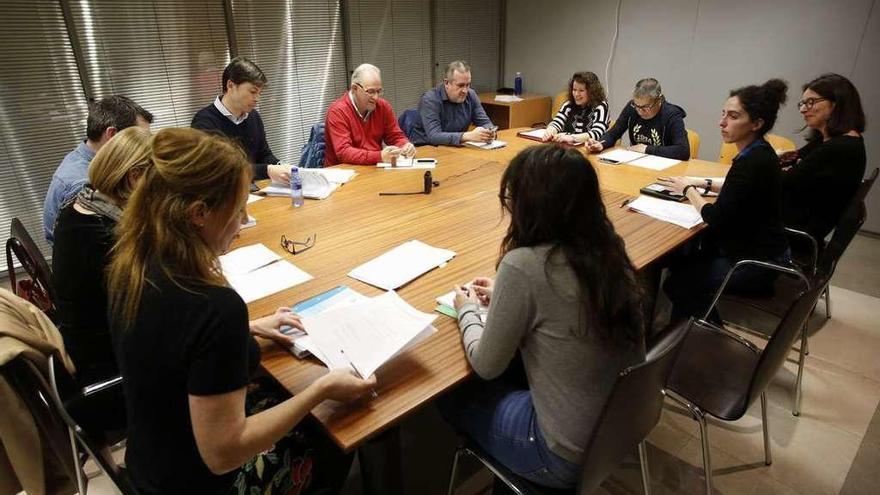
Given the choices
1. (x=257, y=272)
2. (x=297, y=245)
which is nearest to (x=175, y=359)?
(x=257, y=272)

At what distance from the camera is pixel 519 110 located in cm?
536

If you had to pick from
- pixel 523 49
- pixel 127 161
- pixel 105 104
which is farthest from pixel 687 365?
pixel 523 49

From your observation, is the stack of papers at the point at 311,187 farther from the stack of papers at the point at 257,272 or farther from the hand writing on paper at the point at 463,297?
the hand writing on paper at the point at 463,297

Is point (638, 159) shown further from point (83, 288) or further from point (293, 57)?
point (83, 288)

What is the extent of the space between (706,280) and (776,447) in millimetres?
706

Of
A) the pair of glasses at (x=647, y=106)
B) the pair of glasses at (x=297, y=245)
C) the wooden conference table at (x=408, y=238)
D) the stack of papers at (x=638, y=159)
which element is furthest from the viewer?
the pair of glasses at (x=647, y=106)

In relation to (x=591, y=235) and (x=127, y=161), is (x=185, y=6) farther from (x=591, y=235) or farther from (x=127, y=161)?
(x=591, y=235)

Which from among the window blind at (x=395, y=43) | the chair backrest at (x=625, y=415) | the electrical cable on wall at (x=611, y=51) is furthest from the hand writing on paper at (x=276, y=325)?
the electrical cable on wall at (x=611, y=51)

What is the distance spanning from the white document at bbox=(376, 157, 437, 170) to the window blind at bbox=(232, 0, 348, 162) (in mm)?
1679

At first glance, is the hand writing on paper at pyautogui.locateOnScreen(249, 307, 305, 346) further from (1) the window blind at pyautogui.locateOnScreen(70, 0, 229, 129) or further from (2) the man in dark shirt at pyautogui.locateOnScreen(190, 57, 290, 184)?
(1) the window blind at pyautogui.locateOnScreen(70, 0, 229, 129)

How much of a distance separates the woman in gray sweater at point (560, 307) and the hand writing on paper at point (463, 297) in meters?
0.21

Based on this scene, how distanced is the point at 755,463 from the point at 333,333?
173 centimetres

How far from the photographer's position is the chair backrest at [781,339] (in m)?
1.35

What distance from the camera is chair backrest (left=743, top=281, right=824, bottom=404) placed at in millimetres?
1347
